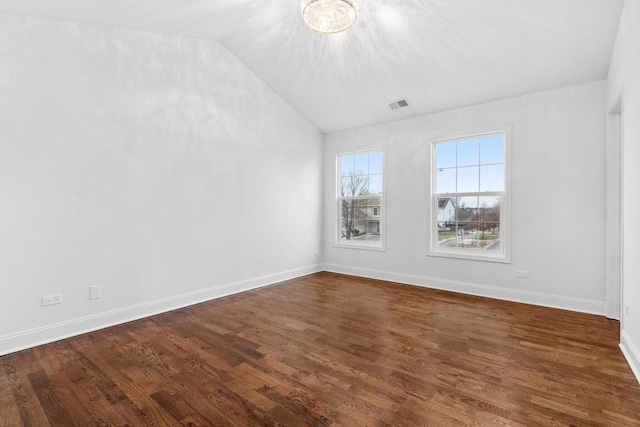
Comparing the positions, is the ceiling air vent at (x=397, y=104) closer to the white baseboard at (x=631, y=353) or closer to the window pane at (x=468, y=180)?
the window pane at (x=468, y=180)

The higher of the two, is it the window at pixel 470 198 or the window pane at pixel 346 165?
the window pane at pixel 346 165

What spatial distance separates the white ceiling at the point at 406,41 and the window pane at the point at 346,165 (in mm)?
1249

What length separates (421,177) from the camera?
484 centimetres

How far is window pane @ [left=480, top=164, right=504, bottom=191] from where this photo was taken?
4227 millimetres

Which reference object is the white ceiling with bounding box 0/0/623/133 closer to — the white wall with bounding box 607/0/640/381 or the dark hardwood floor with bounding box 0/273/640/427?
the white wall with bounding box 607/0/640/381

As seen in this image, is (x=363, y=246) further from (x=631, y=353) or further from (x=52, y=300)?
(x=52, y=300)

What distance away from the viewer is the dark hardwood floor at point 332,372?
1.81 meters

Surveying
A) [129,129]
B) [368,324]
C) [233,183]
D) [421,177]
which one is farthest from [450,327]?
[129,129]

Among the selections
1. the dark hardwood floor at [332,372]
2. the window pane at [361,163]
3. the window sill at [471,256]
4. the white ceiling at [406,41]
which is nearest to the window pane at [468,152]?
the white ceiling at [406,41]

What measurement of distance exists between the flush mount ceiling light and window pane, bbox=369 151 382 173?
2752 mm

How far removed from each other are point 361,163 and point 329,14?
10.1 ft

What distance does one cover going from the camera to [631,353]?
2354mm

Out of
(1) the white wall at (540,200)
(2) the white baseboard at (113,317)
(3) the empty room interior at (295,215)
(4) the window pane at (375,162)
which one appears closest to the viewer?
(3) the empty room interior at (295,215)

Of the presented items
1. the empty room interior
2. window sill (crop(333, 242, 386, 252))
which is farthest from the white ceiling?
window sill (crop(333, 242, 386, 252))
